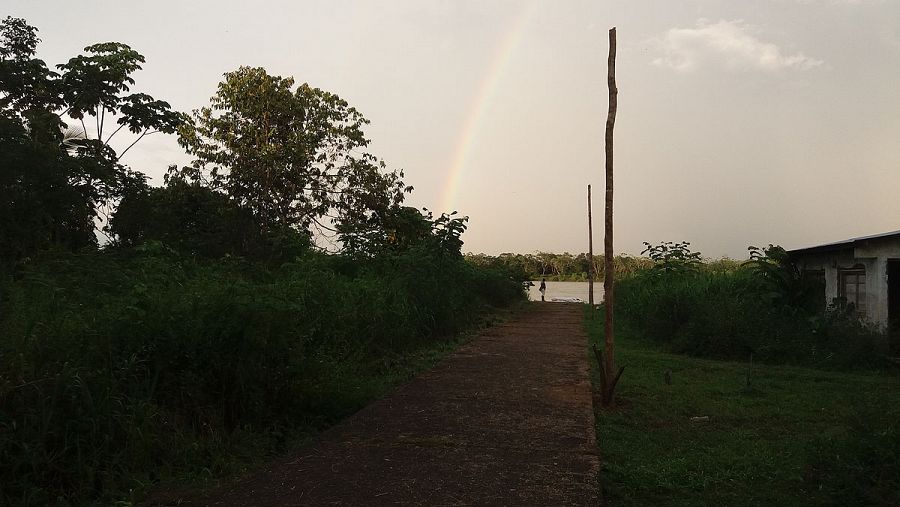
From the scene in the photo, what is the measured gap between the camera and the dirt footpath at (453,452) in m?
4.40

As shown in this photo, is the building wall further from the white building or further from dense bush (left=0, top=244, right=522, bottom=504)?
dense bush (left=0, top=244, right=522, bottom=504)

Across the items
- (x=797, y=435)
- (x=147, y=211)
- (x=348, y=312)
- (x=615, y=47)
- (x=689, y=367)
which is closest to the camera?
(x=797, y=435)

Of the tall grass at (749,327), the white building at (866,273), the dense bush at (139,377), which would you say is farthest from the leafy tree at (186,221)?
the white building at (866,273)

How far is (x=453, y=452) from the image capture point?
5371 millimetres

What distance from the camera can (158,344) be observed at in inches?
205

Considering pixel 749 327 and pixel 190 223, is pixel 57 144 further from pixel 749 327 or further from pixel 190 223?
pixel 749 327

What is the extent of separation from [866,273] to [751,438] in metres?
6.64

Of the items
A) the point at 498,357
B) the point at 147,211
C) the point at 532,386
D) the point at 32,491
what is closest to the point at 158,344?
the point at 32,491

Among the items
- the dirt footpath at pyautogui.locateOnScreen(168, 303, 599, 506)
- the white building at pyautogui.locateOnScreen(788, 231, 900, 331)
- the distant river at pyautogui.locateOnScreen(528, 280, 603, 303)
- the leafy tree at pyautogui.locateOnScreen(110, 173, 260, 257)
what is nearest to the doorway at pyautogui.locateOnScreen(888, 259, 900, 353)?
the white building at pyautogui.locateOnScreen(788, 231, 900, 331)

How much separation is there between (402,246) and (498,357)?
965cm

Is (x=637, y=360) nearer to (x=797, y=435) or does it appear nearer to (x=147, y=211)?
(x=797, y=435)

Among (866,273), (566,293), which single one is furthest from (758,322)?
(566,293)

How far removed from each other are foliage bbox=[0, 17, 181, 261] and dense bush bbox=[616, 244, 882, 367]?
40.9 ft

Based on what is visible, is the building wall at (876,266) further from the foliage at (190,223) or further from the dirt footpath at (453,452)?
the foliage at (190,223)
